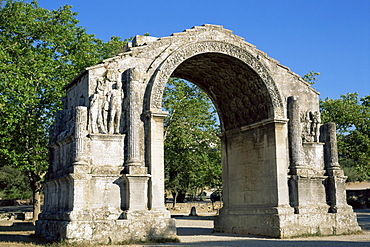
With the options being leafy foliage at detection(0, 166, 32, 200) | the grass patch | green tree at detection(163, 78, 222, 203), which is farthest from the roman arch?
leafy foliage at detection(0, 166, 32, 200)

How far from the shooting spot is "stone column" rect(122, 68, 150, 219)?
→ 12883 millimetres

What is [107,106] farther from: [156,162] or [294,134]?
[294,134]

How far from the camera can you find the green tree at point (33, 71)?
18.4 metres

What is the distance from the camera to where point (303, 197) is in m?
14.9

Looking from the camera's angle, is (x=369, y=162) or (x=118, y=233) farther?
(x=369, y=162)

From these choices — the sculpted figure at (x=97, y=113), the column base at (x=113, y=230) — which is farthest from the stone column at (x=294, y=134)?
the sculpted figure at (x=97, y=113)

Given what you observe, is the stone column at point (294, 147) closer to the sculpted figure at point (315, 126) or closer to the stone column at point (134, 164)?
the sculpted figure at point (315, 126)

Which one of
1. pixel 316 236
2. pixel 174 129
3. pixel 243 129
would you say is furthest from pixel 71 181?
pixel 174 129

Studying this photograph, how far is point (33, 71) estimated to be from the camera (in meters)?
19.4

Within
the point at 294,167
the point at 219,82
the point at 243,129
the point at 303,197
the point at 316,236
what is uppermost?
the point at 219,82

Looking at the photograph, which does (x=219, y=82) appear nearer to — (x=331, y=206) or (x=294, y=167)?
(x=294, y=167)

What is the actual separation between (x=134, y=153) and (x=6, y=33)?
11.5 m

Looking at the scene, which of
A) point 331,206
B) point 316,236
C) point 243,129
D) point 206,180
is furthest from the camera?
point 206,180

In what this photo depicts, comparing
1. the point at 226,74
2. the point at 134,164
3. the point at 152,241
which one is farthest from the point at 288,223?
the point at 226,74
